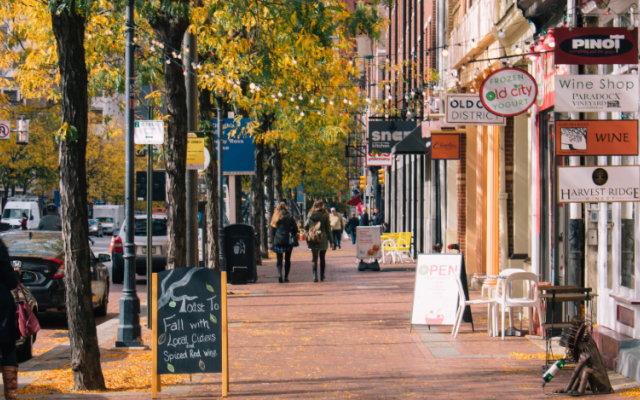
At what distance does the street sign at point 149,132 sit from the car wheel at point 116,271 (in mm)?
9813

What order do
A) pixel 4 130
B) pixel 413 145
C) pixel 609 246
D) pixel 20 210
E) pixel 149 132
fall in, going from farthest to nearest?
1. pixel 20 210
2. pixel 4 130
3. pixel 413 145
4. pixel 149 132
5. pixel 609 246

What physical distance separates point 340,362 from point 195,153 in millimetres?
5116

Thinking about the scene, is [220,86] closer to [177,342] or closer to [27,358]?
[27,358]

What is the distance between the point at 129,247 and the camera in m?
10.6

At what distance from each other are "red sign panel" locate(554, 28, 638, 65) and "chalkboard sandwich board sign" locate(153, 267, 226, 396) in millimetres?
4285

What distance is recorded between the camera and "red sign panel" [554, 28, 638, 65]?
8.20 metres

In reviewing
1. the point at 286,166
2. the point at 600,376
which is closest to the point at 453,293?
the point at 600,376

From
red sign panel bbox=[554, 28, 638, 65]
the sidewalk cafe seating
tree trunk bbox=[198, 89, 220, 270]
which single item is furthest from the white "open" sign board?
the sidewalk cafe seating

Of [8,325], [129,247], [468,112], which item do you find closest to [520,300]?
[468,112]

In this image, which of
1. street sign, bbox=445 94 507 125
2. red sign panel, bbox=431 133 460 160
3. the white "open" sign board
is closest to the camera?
the white "open" sign board

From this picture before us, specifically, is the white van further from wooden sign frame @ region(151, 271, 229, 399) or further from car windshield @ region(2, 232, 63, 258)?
wooden sign frame @ region(151, 271, 229, 399)

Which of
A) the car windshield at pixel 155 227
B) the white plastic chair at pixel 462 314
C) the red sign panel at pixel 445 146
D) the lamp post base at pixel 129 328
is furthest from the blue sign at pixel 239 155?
the lamp post base at pixel 129 328

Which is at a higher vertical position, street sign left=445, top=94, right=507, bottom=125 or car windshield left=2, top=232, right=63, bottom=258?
street sign left=445, top=94, right=507, bottom=125

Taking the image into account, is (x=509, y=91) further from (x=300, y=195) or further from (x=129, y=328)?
(x=300, y=195)
